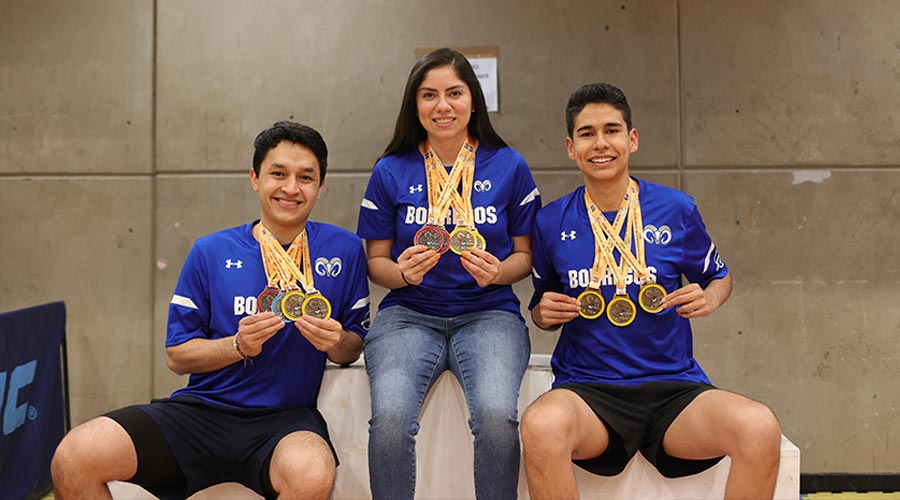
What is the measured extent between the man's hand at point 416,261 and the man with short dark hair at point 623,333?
0.45 m

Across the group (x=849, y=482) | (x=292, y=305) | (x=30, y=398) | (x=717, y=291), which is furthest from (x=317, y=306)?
(x=849, y=482)

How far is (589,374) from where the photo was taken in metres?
2.48

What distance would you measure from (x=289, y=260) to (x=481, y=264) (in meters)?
0.73

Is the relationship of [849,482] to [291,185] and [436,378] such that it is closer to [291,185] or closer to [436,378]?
[436,378]

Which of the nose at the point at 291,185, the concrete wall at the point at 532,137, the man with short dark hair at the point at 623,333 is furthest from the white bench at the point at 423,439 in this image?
the concrete wall at the point at 532,137

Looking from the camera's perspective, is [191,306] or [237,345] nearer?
[237,345]

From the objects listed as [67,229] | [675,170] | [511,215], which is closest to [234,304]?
[511,215]

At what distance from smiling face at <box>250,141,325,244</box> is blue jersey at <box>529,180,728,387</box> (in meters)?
0.91

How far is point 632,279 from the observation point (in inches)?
98.3

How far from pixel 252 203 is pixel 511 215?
6.34ft

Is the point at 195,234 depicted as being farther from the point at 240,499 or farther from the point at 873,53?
the point at 873,53

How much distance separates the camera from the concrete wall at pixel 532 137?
3873 millimetres

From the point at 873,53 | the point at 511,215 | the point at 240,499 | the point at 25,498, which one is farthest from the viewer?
the point at 873,53

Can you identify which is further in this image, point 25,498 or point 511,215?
point 25,498
